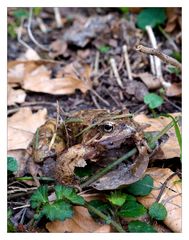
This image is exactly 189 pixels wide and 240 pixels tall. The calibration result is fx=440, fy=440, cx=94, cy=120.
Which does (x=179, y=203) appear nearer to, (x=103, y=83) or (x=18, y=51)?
(x=103, y=83)

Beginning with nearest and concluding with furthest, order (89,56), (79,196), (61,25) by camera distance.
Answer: (79,196)
(89,56)
(61,25)

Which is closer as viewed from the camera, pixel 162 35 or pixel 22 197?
pixel 22 197

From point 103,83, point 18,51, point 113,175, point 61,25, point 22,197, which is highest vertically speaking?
point 61,25

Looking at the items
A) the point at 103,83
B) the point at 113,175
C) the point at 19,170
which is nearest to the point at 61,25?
the point at 103,83

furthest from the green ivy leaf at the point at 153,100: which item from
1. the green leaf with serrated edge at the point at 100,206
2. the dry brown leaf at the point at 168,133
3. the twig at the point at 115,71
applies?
the green leaf with serrated edge at the point at 100,206

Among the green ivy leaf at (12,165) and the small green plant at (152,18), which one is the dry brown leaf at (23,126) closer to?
the green ivy leaf at (12,165)

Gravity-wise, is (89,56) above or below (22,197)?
above

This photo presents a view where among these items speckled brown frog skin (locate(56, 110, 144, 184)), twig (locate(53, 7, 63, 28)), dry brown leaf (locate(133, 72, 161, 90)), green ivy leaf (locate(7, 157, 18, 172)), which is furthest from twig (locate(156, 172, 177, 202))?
twig (locate(53, 7, 63, 28))
